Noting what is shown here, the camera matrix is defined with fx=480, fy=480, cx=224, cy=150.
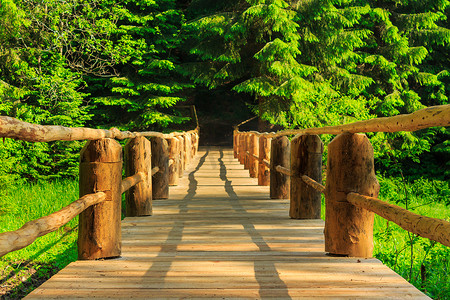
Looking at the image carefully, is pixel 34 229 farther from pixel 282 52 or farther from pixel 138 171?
pixel 282 52

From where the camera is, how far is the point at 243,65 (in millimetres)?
21359

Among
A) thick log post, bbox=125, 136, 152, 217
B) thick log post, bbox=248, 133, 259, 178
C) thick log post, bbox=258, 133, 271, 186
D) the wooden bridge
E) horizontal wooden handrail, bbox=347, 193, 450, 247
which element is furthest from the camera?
thick log post, bbox=248, 133, 259, 178

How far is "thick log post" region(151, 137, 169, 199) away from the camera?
21.9 feet

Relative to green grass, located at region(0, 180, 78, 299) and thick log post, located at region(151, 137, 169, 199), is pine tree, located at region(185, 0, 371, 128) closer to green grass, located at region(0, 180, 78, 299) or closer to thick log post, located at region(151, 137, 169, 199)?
green grass, located at region(0, 180, 78, 299)

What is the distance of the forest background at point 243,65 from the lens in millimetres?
16469

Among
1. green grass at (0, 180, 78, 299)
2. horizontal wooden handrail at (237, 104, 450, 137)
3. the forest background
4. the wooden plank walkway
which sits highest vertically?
the forest background

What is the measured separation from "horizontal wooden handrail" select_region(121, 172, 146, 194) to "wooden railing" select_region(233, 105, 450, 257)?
1620mm

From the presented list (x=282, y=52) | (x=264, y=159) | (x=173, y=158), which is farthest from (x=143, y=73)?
(x=264, y=159)

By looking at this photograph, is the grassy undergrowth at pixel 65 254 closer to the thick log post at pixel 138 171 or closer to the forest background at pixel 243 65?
the thick log post at pixel 138 171

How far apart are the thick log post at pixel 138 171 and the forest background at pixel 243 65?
32.3 ft

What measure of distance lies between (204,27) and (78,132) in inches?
716

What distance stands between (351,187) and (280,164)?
127 inches

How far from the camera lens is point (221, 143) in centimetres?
2986

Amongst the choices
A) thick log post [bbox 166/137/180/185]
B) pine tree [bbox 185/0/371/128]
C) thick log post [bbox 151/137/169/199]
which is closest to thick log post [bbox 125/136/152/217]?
thick log post [bbox 151/137/169/199]
